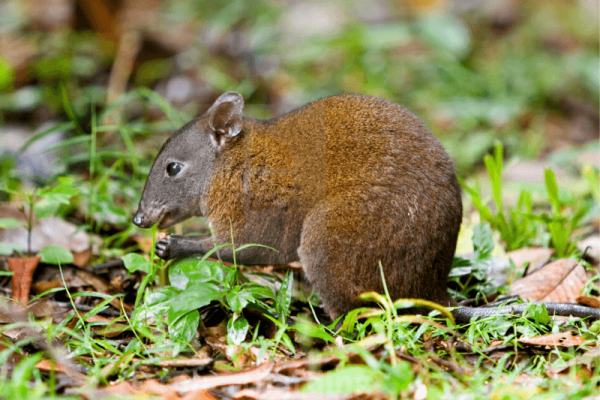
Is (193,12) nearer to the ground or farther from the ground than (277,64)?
farther from the ground

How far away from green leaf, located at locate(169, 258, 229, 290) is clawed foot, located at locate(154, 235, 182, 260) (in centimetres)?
33

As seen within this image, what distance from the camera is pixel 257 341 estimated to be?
138 inches

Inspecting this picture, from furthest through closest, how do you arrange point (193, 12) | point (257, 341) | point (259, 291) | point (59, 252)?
point (193, 12) < point (59, 252) < point (259, 291) < point (257, 341)

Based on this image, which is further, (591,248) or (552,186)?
(552,186)

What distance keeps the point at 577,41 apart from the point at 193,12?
25.7 ft

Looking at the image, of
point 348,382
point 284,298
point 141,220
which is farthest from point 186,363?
point 141,220

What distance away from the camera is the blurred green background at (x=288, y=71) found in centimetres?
828

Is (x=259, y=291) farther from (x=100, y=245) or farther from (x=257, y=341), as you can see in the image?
(x=100, y=245)

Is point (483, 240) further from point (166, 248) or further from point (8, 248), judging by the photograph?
point (8, 248)

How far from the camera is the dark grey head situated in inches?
175

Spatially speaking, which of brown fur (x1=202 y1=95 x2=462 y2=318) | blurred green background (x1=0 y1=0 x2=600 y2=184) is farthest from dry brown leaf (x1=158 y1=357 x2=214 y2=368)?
blurred green background (x1=0 y1=0 x2=600 y2=184)

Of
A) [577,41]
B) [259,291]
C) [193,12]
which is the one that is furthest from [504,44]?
[259,291]

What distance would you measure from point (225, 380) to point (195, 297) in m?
0.56

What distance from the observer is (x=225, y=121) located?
4.39 meters
